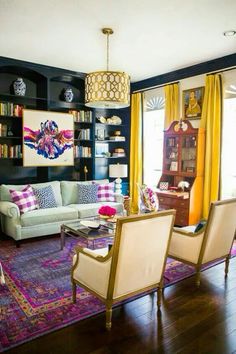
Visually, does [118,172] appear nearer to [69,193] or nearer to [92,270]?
[69,193]

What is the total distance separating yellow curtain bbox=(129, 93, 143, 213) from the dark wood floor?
3.80 metres

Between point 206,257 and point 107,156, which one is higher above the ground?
point 107,156

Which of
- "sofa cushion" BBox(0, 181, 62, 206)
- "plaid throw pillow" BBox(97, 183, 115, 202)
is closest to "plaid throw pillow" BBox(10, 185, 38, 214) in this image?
"sofa cushion" BBox(0, 181, 62, 206)

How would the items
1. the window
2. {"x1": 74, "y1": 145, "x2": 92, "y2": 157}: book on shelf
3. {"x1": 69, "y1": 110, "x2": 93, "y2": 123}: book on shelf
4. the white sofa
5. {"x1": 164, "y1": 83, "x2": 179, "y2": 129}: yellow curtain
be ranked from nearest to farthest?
the white sofa → {"x1": 164, "y1": 83, "x2": 179, "y2": 129}: yellow curtain → {"x1": 69, "y1": 110, "x2": 93, "y2": 123}: book on shelf → {"x1": 74, "y1": 145, "x2": 92, "y2": 157}: book on shelf → the window

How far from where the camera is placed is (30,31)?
12.4 feet

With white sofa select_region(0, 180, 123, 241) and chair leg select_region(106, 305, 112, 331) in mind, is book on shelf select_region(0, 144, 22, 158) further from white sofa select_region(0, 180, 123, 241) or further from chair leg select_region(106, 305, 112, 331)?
chair leg select_region(106, 305, 112, 331)

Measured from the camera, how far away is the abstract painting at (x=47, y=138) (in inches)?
208

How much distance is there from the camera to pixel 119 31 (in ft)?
12.3

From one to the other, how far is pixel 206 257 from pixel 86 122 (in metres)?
3.92

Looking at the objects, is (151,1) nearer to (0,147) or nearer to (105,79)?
(105,79)

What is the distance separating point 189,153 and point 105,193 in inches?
67.1

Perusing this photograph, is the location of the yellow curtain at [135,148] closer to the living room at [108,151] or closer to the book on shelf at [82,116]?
the living room at [108,151]

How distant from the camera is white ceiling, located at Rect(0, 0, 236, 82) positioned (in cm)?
313

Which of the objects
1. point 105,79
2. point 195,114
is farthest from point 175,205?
point 105,79
